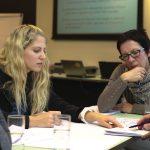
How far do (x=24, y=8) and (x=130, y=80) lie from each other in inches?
131

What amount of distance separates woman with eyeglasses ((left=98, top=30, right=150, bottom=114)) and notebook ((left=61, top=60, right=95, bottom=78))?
1.68 m

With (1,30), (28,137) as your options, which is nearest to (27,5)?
(1,30)

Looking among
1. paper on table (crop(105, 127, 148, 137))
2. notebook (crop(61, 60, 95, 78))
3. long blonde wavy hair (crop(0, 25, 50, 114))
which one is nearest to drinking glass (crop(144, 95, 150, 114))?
paper on table (crop(105, 127, 148, 137))

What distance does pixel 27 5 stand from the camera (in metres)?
5.61

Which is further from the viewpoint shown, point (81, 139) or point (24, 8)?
point (24, 8)

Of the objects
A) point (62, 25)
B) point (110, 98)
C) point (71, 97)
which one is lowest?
point (71, 97)

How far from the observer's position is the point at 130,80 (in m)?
2.69

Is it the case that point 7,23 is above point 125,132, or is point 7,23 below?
above

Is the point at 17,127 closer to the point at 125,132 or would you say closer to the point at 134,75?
the point at 125,132

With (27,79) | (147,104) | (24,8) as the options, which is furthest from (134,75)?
(24,8)

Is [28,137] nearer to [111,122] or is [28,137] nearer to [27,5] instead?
[111,122]

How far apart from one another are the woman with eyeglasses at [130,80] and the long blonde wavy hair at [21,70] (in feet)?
1.58

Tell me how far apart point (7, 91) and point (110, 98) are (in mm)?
776

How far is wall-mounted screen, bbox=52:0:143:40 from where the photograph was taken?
187 inches
